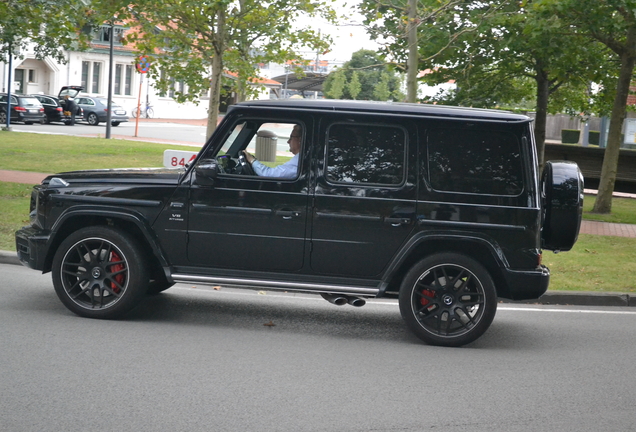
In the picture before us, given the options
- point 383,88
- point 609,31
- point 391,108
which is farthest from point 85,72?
point 391,108

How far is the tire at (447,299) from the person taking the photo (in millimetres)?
6945

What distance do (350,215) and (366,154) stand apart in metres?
0.53

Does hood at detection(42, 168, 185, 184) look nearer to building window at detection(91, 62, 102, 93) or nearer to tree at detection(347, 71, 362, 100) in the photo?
building window at detection(91, 62, 102, 93)

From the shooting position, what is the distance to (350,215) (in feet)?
23.0

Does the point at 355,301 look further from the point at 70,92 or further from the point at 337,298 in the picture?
the point at 70,92

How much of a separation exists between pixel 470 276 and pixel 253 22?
11878 mm

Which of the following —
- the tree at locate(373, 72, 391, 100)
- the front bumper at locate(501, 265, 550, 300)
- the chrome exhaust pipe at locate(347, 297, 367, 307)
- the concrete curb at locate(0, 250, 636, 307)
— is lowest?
the concrete curb at locate(0, 250, 636, 307)

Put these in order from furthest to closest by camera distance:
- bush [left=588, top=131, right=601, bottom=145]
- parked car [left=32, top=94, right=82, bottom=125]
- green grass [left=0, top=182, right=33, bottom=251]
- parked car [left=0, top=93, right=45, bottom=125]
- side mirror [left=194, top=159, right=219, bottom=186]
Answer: bush [left=588, top=131, right=601, bottom=145], parked car [left=32, top=94, right=82, bottom=125], parked car [left=0, top=93, right=45, bottom=125], green grass [left=0, top=182, right=33, bottom=251], side mirror [left=194, top=159, right=219, bottom=186]

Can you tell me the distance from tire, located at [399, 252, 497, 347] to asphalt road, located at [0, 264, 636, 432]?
159 mm

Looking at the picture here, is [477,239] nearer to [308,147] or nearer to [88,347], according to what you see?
[308,147]

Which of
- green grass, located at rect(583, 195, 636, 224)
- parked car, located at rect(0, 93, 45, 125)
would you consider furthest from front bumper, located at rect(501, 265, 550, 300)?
parked car, located at rect(0, 93, 45, 125)

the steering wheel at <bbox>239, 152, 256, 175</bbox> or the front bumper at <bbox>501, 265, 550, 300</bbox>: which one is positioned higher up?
the steering wheel at <bbox>239, 152, 256, 175</bbox>

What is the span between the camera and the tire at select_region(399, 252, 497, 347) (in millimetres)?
6945

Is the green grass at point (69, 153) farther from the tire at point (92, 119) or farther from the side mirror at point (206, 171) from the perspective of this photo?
the tire at point (92, 119)
